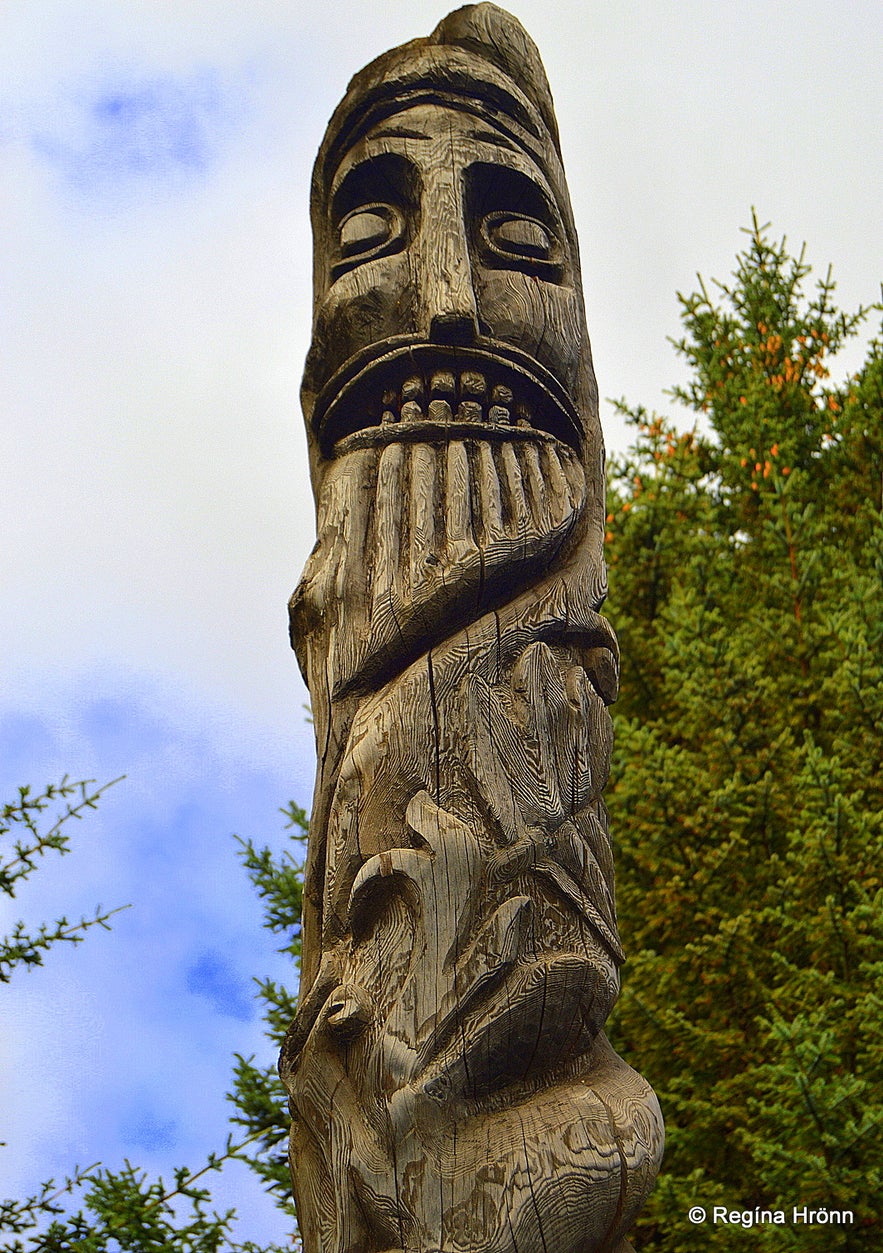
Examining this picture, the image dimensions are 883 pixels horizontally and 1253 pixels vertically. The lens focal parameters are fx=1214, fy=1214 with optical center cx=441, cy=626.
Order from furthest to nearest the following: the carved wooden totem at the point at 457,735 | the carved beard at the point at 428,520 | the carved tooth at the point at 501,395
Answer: the carved tooth at the point at 501,395 < the carved beard at the point at 428,520 < the carved wooden totem at the point at 457,735

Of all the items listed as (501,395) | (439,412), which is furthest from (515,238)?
(439,412)

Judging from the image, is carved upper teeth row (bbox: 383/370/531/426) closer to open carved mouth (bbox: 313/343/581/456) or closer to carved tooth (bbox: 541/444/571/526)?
open carved mouth (bbox: 313/343/581/456)

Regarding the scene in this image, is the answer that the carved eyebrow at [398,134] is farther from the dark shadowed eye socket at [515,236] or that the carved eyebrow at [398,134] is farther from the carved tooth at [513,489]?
the carved tooth at [513,489]

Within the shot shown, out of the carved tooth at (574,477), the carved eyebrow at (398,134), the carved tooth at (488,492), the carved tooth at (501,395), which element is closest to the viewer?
the carved tooth at (488,492)

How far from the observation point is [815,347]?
31.6 feet

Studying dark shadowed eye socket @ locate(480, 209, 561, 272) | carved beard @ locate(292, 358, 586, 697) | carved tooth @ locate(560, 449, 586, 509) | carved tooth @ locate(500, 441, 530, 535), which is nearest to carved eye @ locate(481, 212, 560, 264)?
dark shadowed eye socket @ locate(480, 209, 561, 272)

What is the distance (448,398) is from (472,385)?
80 millimetres

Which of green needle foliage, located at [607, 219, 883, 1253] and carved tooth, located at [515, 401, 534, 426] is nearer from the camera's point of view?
carved tooth, located at [515, 401, 534, 426]

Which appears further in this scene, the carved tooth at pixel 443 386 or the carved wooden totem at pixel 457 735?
the carved tooth at pixel 443 386

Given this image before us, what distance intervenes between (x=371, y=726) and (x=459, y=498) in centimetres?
72

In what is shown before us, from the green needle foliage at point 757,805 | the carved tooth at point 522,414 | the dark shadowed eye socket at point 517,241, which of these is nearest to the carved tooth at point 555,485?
the carved tooth at point 522,414

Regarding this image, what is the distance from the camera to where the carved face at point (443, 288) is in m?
3.59

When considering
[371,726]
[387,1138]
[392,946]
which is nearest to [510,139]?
[371,726]

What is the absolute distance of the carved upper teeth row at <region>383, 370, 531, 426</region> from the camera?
3523 millimetres
